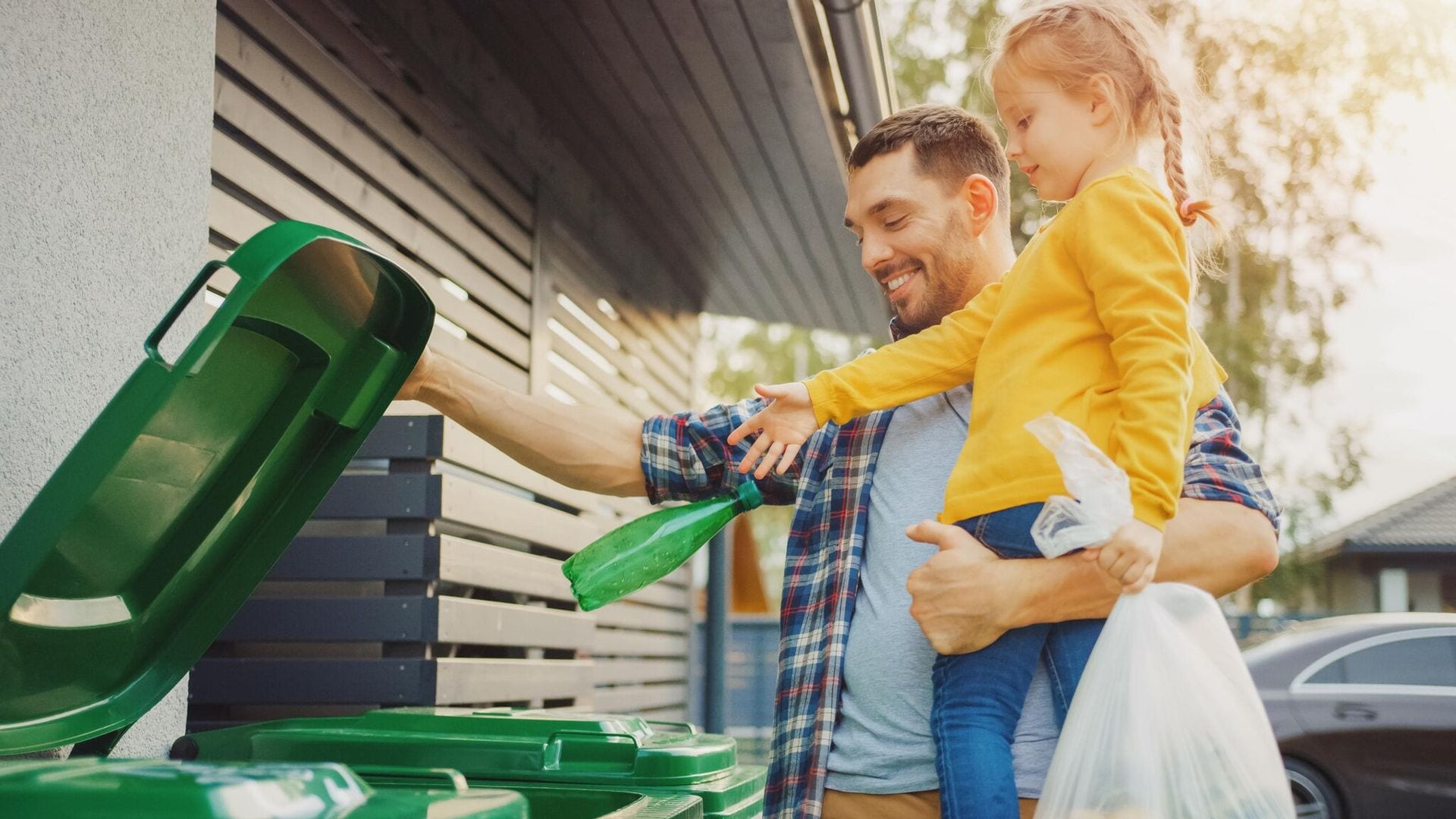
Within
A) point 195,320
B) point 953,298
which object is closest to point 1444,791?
point 953,298

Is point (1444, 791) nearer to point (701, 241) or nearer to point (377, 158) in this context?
point (701, 241)

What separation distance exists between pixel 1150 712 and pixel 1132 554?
0.18m

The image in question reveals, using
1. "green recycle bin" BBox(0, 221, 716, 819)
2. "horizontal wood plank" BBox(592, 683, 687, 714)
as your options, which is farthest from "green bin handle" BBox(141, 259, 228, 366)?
"horizontal wood plank" BBox(592, 683, 687, 714)

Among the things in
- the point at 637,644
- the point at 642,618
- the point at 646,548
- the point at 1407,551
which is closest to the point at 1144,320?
the point at 646,548

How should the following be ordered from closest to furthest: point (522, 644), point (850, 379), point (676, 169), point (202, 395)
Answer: point (202, 395) < point (850, 379) < point (522, 644) < point (676, 169)

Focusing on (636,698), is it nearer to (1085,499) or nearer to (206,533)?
(206,533)

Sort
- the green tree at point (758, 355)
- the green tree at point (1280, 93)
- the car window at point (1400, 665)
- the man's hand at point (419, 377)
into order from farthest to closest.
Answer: the green tree at point (758, 355), the green tree at point (1280, 93), the car window at point (1400, 665), the man's hand at point (419, 377)

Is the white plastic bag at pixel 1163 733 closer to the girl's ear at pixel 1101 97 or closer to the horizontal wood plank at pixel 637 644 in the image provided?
the girl's ear at pixel 1101 97

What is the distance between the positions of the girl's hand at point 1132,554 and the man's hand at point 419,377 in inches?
41.2

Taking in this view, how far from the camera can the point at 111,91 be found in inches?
82.0

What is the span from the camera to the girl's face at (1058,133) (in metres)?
1.89

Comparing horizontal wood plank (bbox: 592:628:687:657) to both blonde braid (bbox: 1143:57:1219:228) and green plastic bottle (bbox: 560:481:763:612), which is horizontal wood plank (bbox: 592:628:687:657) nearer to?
green plastic bottle (bbox: 560:481:763:612)

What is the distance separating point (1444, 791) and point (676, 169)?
532 centimetres

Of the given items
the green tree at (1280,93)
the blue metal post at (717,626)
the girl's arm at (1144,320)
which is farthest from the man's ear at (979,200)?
the green tree at (1280,93)
